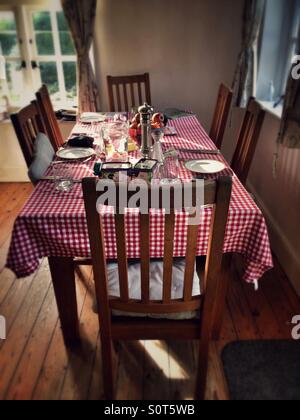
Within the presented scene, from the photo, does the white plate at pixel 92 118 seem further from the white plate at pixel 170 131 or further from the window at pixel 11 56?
the window at pixel 11 56

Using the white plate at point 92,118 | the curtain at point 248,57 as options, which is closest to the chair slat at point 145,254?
the white plate at point 92,118

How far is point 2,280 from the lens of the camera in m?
2.04

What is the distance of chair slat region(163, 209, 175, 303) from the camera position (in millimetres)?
965

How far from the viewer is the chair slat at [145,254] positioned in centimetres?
96

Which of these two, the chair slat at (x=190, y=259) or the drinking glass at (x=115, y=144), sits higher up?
the drinking glass at (x=115, y=144)

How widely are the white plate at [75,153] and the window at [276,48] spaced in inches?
60.0

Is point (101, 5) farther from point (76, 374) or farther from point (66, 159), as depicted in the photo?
Answer: point (76, 374)

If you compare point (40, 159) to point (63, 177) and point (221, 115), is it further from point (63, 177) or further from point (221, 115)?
point (221, 115)

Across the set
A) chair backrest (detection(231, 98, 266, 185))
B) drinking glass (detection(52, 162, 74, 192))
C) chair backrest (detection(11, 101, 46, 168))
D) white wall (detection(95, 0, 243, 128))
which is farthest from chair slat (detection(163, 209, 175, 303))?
white wall (detection(95, 0, 243, 128))

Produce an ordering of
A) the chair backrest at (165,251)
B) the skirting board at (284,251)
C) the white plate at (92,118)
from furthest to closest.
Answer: the white plate at (92,118)
the skirting board at (284,251)
the chair backrest at (165,251)

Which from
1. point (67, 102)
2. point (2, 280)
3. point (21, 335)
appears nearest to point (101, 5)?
point (67, 102)

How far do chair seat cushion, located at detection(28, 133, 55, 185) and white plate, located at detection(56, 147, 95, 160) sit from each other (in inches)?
2.4
